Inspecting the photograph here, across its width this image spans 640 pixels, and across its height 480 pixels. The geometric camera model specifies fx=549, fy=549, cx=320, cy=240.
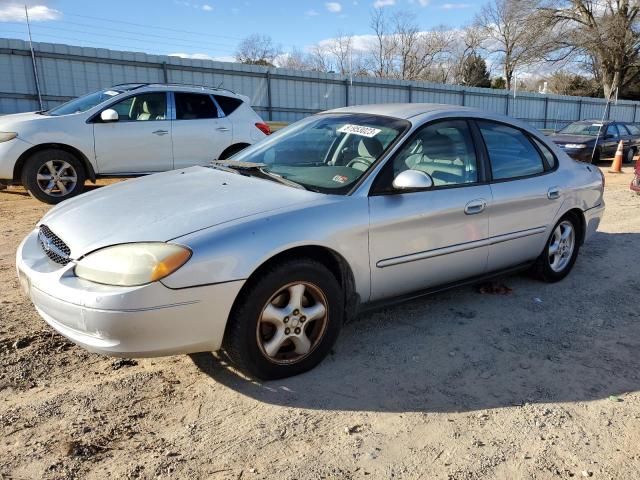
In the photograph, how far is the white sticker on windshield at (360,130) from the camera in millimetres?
3888

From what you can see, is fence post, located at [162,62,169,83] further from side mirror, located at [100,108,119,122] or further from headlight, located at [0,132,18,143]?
headlight, located at [0,132,18,143]

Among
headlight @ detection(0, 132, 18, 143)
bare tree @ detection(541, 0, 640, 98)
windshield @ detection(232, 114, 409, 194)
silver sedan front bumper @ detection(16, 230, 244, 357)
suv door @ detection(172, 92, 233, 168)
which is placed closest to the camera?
silver sedan front bumper @ detection(16, 230, 244, 357)

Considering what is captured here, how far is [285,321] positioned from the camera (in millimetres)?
3117

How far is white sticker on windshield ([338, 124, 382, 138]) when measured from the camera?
3.89 meters

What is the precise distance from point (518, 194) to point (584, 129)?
14.9m

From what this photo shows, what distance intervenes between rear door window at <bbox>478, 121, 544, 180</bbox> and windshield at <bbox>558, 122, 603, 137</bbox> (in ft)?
45.5

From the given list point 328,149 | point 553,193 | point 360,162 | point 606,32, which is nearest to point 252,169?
point 328,149

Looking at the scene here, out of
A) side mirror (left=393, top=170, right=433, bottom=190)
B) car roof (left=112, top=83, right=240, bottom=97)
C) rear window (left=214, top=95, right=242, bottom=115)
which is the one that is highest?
car roof (left=112, top=83, right=240, bottom=97)

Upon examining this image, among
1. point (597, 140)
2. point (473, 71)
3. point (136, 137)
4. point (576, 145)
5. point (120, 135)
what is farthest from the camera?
point (473, 71)

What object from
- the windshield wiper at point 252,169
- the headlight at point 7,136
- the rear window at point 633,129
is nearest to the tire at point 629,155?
the rear window at point 633,129

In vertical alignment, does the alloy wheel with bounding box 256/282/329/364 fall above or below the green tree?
below

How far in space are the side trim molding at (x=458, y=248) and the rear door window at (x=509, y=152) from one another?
0.47 meters

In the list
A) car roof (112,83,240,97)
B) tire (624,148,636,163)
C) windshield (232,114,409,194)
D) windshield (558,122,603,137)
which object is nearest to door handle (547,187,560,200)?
windshield (232,114,409,194)

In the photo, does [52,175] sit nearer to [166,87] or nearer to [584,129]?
[166,87]
